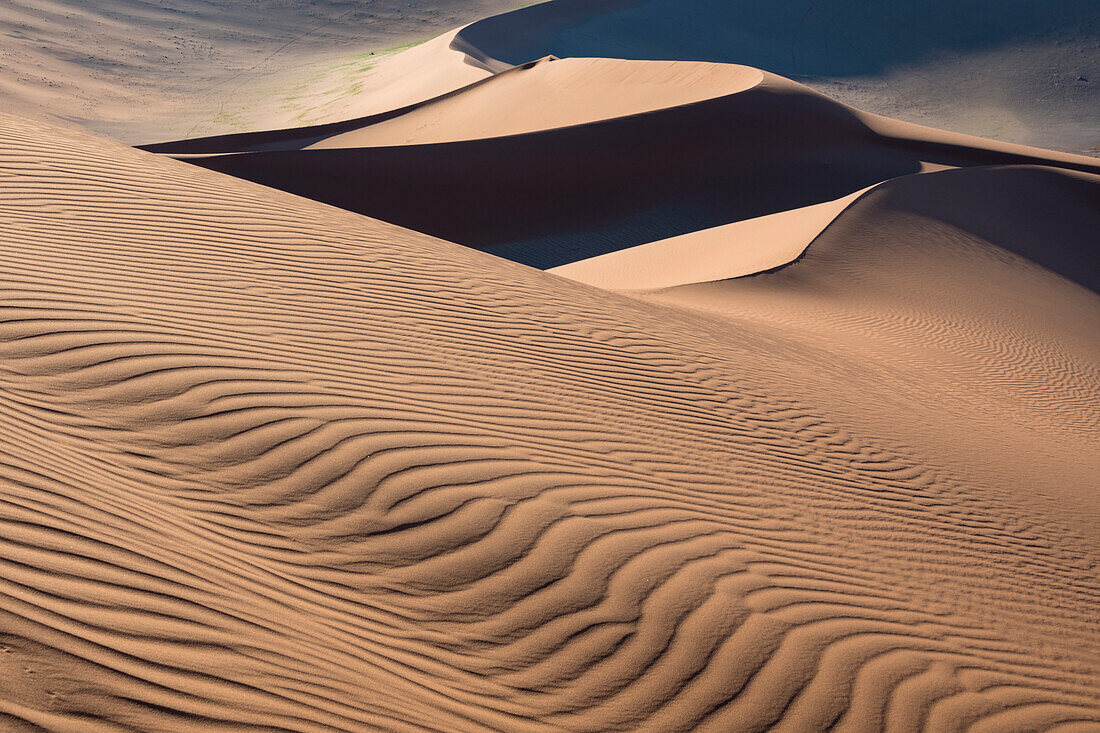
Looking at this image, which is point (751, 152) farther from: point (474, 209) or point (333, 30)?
point (333, 30)

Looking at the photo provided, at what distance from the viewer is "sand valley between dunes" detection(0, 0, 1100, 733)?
2477 millimetres

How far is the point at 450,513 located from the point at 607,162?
560 inches

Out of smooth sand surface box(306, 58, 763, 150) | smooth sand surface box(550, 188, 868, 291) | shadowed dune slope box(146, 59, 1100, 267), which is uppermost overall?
smooth sand surface box(306, 58, 763, 150)

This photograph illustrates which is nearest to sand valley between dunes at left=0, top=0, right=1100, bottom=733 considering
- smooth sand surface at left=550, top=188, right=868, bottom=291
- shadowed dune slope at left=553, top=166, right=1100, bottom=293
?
smooth sand surface at left=550, top=188, right=868, bottom=291

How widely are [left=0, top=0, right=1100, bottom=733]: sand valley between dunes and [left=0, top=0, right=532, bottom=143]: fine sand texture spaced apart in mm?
23047

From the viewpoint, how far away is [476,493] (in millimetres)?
3594

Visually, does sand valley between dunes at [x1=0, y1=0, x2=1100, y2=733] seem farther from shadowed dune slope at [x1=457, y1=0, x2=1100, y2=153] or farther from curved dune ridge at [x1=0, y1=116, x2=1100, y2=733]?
shadowed dune slope at [x1=457, y1=0, x2=1100, y2=153]

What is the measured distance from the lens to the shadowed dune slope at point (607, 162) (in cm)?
1531

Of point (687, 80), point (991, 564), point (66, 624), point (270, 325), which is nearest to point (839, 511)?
point (991, 564)

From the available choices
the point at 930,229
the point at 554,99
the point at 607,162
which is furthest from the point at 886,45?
the point at 930,229

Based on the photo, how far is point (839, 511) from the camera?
4.54 metres

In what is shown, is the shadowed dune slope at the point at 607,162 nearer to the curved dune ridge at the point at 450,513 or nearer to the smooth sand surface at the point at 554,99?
the smooth sand surface at the point at 554,99

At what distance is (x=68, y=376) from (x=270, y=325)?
112 cm

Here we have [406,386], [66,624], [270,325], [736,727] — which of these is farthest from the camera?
[270,325]
